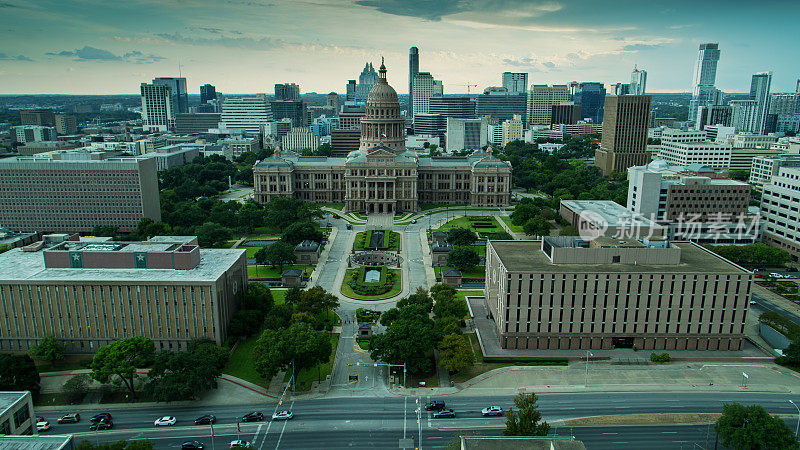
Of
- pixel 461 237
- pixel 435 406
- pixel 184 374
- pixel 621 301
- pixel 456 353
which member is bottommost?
pixel 435 406

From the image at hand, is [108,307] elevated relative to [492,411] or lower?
elevated

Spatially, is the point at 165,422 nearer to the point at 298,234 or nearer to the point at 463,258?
the point at 463,258

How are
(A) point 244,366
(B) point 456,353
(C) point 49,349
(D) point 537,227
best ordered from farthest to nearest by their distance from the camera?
(D) point 537,227, (A) point 244,366, (C) point 49,349, (B) point 456,353

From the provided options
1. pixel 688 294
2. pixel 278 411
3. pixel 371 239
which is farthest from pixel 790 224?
pixel 278 411

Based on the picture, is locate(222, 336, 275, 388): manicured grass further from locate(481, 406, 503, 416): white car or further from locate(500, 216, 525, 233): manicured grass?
locate(500, 216, 525, 233): manicured grass

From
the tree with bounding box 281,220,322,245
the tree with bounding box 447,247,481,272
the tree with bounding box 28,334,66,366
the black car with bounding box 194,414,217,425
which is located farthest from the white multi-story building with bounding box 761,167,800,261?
the tree with bounding box 28,334,66,366

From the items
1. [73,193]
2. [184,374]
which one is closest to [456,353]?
[184,374]

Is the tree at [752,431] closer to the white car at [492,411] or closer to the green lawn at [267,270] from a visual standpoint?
the white car at [492,411]

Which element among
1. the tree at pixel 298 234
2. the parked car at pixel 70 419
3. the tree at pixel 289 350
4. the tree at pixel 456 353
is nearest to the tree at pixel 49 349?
the parked car at pixel 70 419
